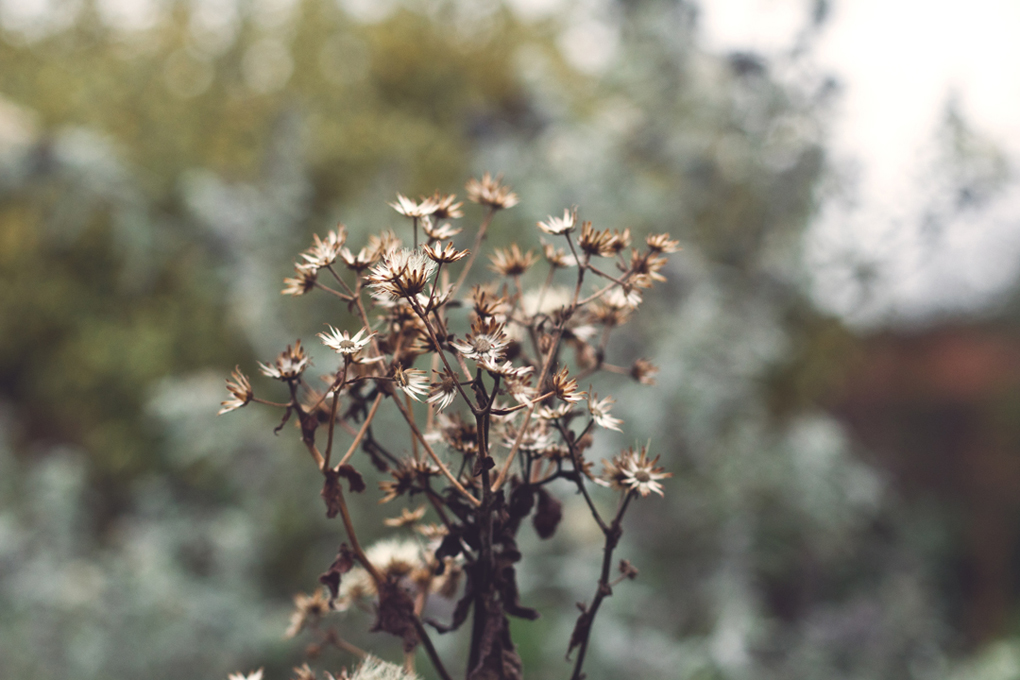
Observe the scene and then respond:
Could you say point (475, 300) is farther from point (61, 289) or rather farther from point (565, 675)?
point (61, 289)

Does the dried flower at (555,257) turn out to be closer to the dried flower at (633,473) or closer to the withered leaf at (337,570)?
the dried flower at (633,473)

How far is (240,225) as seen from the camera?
9.13 feet

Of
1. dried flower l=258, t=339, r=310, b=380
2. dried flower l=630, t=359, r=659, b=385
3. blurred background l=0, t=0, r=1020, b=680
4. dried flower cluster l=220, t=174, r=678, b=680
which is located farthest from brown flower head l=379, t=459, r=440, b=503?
blurred background l=0, t=0, r=1020, b=680

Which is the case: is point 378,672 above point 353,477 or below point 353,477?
below

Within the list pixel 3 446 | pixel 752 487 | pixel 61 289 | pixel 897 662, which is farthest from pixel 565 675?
pixel 61 289

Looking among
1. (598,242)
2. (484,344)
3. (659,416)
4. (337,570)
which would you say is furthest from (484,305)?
(659,416)

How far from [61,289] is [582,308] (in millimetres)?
5655

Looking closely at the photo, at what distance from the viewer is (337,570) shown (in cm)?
57

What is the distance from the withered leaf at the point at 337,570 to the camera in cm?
57

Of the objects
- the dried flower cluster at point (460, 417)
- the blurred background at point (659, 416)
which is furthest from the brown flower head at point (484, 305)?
the blurred background at point (659, 416)

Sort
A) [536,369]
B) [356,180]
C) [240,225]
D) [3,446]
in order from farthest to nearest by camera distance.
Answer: [356,180], [3,446], [240,225], [536,369]

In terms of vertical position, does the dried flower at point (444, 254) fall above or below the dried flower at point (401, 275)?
above

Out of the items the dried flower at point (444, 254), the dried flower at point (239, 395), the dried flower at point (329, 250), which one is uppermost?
the dried flower at point (329, 250)

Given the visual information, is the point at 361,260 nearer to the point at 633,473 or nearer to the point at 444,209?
the point at 444,209
